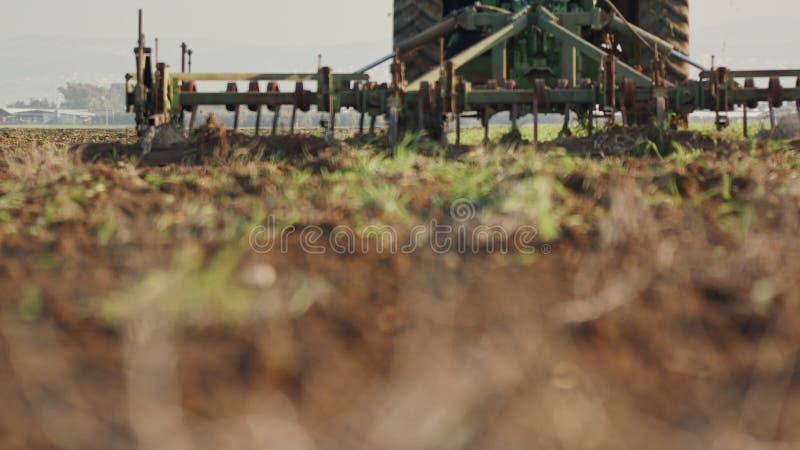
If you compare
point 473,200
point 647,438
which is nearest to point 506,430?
point 647,438

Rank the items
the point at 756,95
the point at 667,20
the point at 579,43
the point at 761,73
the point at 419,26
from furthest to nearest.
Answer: the point at 419,26 → the point at 667,20 → the point at 761,73 → the point at 579,43 → the point at 756,95

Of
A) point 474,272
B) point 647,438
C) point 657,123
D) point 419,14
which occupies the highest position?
point 419,14

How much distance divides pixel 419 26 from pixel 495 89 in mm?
3464

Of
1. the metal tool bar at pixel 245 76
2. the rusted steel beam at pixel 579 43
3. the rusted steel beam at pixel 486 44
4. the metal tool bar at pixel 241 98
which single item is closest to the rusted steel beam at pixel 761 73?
the rusted steel beam at pixel 579 43

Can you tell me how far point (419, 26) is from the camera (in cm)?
1293

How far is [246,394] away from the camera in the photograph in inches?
86.0

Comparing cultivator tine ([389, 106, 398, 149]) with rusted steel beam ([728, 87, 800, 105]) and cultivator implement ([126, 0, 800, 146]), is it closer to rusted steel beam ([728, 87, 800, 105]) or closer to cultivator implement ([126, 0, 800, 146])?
cultivator implement ([126, 0, 800, 146])

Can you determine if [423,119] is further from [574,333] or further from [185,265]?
[574,333]

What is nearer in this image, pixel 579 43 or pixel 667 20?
pixel 579 43

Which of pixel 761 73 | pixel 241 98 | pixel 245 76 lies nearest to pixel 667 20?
pixel 761 73

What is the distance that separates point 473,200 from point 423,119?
4691mm

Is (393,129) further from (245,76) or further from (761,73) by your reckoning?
(761,73)

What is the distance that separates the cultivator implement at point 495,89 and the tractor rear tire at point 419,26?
136cm

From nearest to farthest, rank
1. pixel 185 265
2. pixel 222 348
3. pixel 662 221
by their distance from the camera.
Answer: pixel 222 348 → pixel 185 265 → pixel 662 221
